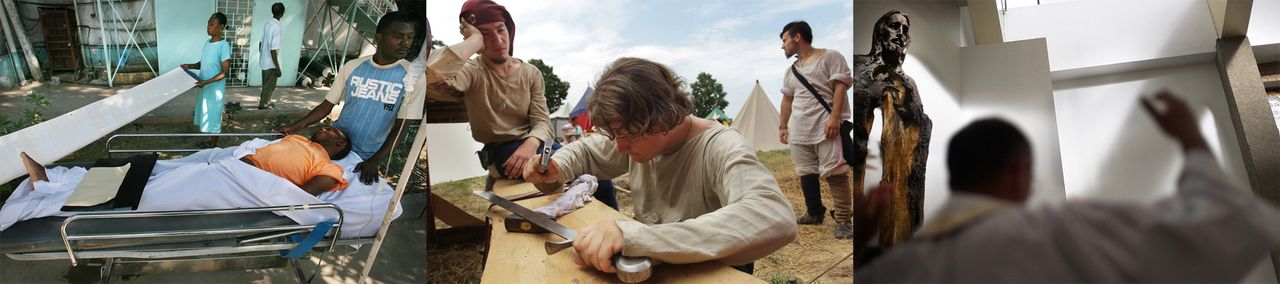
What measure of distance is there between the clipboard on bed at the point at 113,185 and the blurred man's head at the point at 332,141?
65 cm

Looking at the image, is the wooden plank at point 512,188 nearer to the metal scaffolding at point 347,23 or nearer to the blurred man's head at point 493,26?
the blurred man's head at point 493,26

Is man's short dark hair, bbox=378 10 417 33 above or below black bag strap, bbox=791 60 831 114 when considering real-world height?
above

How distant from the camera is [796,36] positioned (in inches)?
98.4

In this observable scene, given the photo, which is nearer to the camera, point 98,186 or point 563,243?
point 563,243

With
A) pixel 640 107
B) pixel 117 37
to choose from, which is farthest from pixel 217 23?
pixel 640 107

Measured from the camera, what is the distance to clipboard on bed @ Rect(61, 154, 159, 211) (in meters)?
2.77

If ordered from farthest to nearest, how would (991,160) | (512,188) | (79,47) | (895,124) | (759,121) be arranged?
(79,47) → (512,188) → (895,124) → (759,121) → (991,160)

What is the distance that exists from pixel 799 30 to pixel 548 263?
3.79ft

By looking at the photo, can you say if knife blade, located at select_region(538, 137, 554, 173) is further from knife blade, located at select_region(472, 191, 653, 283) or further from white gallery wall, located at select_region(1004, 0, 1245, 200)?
white gallery wall, located at select_region(1004, 0, 1245, 200)

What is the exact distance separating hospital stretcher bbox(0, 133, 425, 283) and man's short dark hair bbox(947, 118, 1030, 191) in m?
2.24

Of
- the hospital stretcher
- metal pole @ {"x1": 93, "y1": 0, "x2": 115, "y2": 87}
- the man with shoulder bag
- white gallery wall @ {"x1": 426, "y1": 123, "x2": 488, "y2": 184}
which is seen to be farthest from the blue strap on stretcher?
the man with shoulder bag

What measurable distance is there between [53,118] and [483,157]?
175 centimetres

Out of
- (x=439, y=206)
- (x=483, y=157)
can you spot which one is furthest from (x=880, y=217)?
(x=439, y=206)

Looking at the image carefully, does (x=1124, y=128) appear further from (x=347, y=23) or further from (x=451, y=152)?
(x=347, y=23)
